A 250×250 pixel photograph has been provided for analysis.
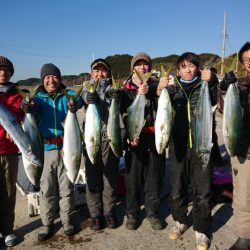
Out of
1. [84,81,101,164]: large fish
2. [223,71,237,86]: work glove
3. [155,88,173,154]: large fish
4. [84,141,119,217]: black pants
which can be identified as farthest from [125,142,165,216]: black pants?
[223,71,237,86]: work glove

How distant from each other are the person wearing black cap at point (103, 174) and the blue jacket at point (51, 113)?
1.52 ft

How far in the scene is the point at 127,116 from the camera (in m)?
4.34

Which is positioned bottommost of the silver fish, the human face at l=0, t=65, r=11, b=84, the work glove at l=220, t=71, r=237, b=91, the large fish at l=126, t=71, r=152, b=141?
the silver fish

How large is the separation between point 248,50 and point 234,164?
5.13ft

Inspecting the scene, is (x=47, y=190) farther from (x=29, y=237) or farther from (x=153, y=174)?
(x=153, y=174)

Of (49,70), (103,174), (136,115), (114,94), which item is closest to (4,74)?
(49,70)

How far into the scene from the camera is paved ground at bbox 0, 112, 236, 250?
4371mm

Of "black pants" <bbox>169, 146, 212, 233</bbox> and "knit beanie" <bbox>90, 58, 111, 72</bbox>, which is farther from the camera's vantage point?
"knit beanie" <bbox>90, 58, 111, 72</bbox>

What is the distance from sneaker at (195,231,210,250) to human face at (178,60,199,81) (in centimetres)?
229

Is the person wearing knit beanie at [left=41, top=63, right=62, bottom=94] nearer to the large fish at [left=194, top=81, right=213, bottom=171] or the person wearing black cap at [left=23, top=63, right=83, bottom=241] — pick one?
the person wearing black cap at [left=23, top=63, right=83, bottom=241]

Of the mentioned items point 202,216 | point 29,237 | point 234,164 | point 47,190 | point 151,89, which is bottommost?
point 29,237

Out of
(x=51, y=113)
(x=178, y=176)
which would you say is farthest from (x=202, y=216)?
(x=51, y=113)

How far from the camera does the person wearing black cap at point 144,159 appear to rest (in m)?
4.68

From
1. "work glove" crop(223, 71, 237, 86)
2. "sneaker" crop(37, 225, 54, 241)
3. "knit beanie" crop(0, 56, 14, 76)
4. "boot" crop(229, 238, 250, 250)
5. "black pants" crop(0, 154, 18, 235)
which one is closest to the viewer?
"work glove" crop(223, 71, 237, 86)
